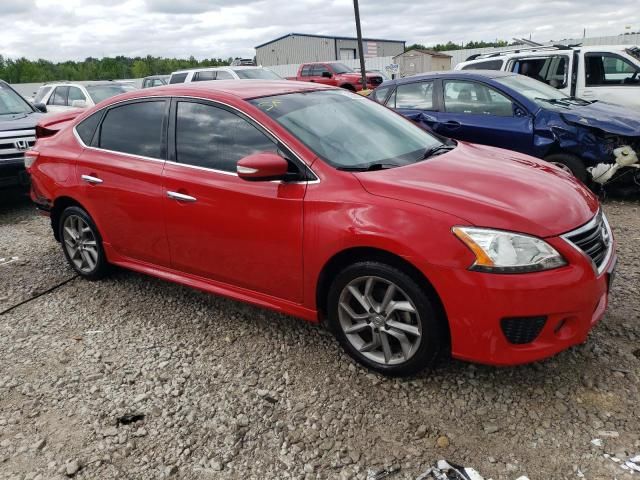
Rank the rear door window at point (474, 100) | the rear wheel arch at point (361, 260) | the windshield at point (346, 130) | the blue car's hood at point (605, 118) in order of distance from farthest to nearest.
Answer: the rear door window at point (474, 100), the blue car's hood at point (605, 118), the windshield at point (346, 130), the rear wheel arch at point (361, 260)

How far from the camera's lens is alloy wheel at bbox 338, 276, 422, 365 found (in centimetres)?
281

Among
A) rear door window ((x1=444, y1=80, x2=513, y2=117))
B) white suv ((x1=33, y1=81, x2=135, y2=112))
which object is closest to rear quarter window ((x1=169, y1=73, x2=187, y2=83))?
white suv ((x1=33, y1=81, x2=135, y2=112))

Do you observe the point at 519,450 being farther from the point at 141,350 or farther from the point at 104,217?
the point at 104,217

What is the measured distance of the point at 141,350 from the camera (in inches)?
137

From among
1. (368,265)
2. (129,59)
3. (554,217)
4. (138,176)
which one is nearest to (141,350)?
(138,176)

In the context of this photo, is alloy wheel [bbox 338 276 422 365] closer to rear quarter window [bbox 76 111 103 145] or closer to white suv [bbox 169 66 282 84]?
rear quarter window [bbox 76 111 103 145]

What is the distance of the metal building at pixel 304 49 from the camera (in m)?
42.9

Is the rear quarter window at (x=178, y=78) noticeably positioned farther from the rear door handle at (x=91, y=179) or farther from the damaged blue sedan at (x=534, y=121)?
the rear door handle at (x=91, y=179)

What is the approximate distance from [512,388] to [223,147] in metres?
2.23

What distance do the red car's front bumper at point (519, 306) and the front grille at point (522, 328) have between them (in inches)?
0.4

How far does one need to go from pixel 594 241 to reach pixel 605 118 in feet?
13.0

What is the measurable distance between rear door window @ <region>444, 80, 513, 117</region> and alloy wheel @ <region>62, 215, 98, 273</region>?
455 centimetres

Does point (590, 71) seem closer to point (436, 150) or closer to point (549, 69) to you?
point (549, 69)

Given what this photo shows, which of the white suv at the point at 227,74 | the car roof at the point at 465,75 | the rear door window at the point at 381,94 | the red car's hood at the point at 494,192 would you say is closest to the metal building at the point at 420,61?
the white suv at the point at 227,74
